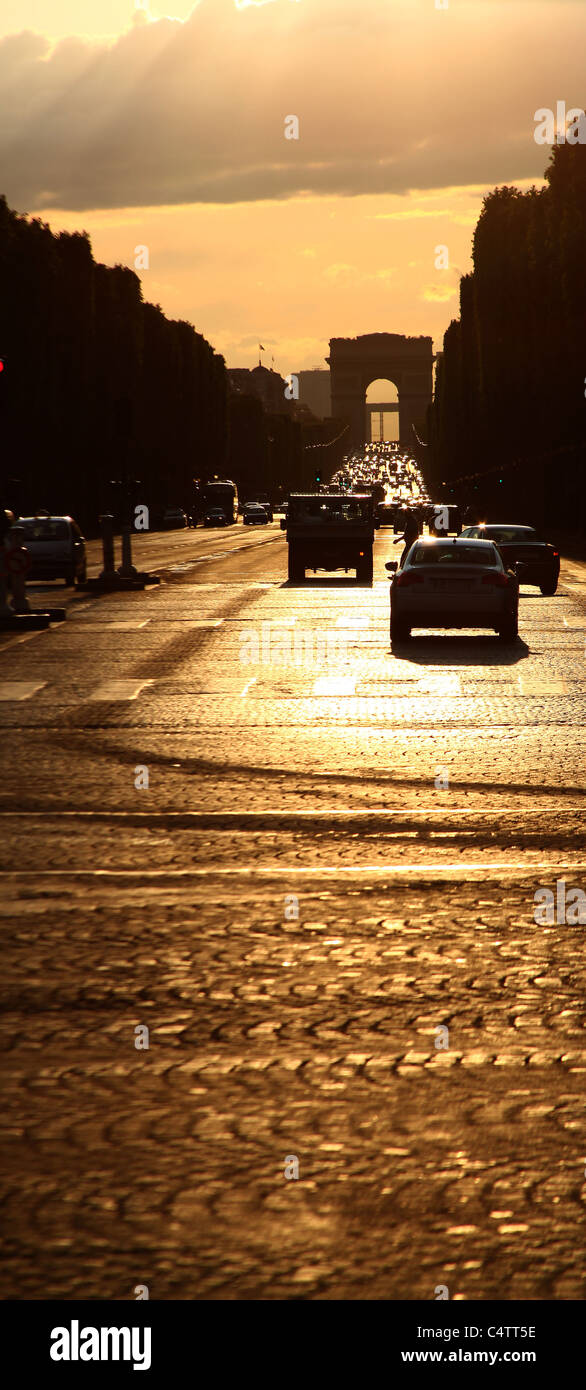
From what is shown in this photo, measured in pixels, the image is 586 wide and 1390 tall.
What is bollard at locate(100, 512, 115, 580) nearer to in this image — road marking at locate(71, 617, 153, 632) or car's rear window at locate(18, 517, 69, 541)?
car's rear window at locate(18, 517, 69, 541)

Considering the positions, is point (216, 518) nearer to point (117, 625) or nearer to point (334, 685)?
point (117, 625)

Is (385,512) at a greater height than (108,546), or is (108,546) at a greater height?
(385,512)

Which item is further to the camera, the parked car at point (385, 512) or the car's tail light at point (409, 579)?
the parked car at point (385, 512)

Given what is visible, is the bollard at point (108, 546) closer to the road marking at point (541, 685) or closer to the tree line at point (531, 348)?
the road marking at point (541, 685)

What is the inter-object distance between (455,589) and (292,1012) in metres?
→ 16.7

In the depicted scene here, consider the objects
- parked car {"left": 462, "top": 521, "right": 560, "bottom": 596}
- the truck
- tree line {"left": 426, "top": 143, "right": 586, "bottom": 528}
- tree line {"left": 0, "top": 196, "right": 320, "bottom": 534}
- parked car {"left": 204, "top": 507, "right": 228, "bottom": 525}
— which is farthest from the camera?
parked car {"left": 204, "top": 507, "right": 228, "bottom": 525}

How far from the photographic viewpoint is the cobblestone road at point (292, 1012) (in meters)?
4.52

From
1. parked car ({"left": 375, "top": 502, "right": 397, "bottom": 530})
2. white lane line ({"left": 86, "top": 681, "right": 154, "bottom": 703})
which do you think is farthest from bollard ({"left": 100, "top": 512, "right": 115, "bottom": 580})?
parked car ({"left": 375, "top": 502, "right": 397, "bottom": 530})

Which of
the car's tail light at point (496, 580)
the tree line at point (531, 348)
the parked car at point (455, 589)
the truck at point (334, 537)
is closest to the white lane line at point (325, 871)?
the parked car at point (455, 589)

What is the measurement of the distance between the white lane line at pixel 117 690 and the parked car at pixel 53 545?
2073 centimetres

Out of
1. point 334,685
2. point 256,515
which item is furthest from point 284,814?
point 256,515

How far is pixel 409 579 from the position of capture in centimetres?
2320

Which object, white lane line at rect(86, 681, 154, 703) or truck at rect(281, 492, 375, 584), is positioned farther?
truck at rect(281, 492, 375, 584)

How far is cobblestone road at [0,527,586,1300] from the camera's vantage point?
14.8 ft
